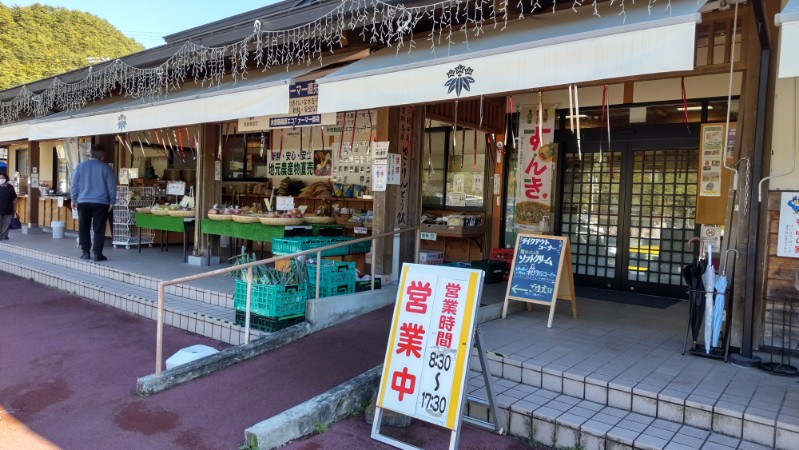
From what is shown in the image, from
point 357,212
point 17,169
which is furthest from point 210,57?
point 17,169

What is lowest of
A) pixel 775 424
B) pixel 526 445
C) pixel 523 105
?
pixel 526 445

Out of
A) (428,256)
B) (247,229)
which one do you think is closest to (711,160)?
(428,256)

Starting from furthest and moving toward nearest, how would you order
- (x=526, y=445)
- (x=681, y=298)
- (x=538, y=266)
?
(x=681, y=298) < (x=538, y=266) < (x=526, y=445)

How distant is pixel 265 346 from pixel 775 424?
4.21m

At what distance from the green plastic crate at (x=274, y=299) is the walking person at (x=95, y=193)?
490cm

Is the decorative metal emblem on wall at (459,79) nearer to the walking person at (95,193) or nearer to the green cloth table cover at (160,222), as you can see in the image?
the green cloth table cover at (160,222)

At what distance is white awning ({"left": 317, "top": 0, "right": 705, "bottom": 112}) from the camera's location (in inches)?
140

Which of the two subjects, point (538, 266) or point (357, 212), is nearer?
point (538, 266)

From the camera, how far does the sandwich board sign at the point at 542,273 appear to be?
221 inches

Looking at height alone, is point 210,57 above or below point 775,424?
above

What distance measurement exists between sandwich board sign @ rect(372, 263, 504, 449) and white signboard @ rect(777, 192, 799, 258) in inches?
119

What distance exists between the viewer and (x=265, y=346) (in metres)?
5.17

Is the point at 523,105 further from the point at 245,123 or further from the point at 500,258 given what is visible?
the point at 245,123

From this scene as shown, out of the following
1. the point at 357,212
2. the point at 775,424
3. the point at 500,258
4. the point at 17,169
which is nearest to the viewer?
the point at 775,424
